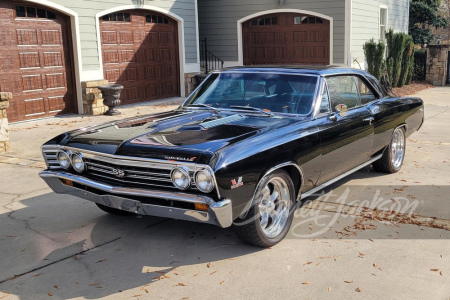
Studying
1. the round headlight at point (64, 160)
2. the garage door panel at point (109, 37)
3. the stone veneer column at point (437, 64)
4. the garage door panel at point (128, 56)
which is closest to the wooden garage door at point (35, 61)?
the garage door panel at point (109, 37)

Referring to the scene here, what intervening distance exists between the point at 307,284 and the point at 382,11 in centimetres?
1884

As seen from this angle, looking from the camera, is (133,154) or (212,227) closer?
(133,154)

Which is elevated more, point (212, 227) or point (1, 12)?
point (1, 12)

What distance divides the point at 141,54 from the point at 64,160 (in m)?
10.4

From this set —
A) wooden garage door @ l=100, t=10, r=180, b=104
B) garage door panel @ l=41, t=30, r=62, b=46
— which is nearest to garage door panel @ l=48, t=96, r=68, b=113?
garage door panel @ l=41, t=30, r=62, b=46

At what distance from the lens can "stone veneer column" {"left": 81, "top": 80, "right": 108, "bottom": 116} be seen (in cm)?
1252

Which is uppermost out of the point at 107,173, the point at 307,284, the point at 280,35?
the point at 280,35

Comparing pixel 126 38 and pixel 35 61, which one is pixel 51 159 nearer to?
pixel 35 61

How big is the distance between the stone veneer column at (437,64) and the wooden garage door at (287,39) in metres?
5.41

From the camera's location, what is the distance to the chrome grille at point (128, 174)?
162 inches

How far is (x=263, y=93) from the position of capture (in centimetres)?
543

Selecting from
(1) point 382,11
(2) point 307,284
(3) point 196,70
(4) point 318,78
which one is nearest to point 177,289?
(2) point 307,284

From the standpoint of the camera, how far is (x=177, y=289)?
3822 millimetres

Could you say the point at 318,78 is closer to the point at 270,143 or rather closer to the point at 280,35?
the point at 270,143
